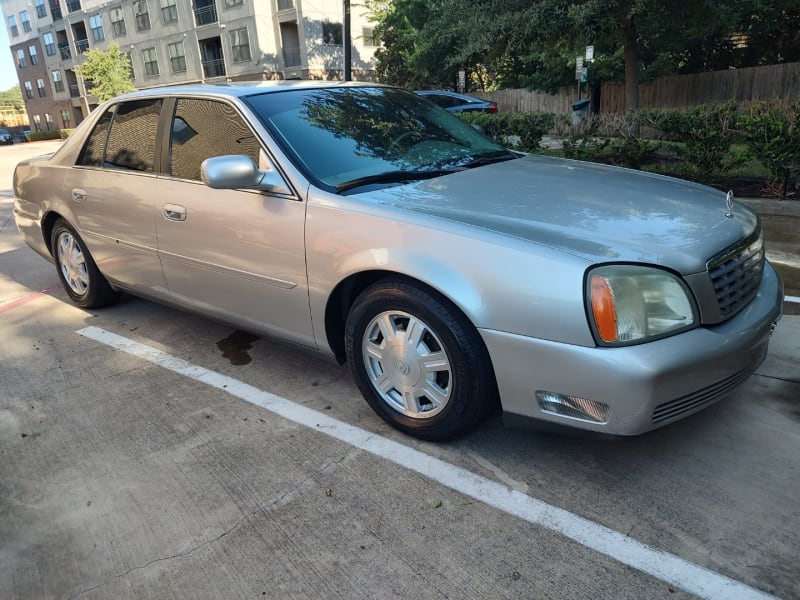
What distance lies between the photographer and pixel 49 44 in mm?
47188

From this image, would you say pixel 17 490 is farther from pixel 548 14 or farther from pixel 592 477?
pixel 548 14

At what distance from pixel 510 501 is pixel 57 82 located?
55.8m

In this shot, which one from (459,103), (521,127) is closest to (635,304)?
(521,127)

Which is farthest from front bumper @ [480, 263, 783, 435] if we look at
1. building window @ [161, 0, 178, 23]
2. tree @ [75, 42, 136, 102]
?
building window @ [161, 0, 178, 23]

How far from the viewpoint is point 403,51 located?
3014 centimetres

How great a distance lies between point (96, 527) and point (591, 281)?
2164 mm

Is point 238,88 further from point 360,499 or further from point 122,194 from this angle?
point 360,499

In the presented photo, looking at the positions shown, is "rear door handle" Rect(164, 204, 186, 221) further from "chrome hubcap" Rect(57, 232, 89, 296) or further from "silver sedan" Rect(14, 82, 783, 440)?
"chrome hubcap" Rect(57, 232, 89, 296)

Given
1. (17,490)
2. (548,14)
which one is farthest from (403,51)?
(17,490)

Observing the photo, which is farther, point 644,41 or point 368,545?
point 644,41

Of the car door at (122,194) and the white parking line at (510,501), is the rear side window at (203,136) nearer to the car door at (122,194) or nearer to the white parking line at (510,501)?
the car door at (122,194)

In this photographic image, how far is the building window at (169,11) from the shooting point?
36312mm

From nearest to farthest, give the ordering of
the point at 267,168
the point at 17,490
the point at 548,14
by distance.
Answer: the point at 17,490, the point at 267,168, the point at 548,14

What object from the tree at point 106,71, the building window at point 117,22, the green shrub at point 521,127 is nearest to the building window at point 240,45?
the tree at point 106,71
